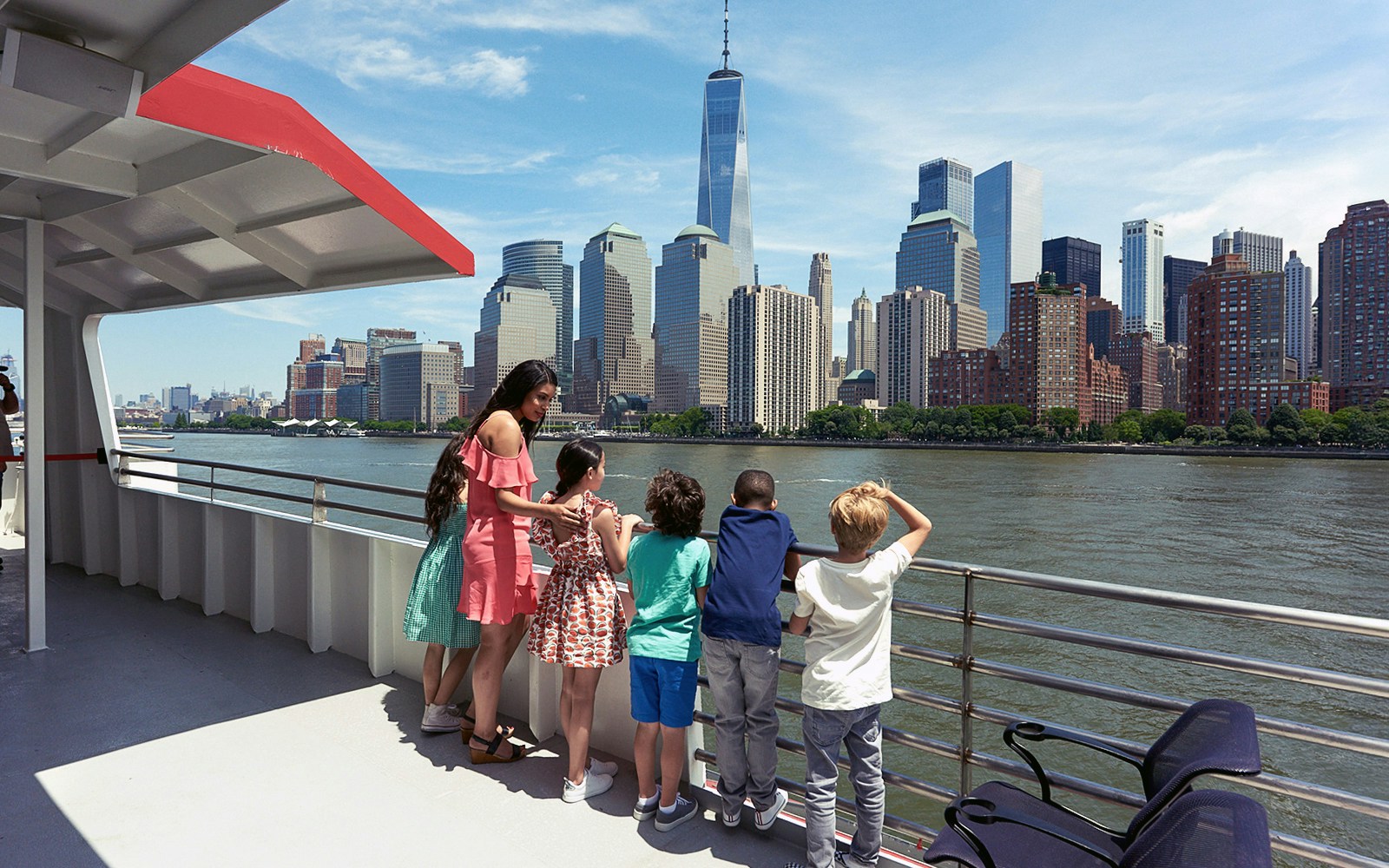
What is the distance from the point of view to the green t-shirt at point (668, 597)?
8.68 ft

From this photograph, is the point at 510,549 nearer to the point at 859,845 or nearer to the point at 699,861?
the point at 699,861

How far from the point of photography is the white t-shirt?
7.60 feet

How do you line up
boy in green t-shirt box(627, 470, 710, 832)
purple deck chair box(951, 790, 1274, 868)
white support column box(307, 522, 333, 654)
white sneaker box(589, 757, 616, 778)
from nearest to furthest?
purple deck chair box(951, 790, 1274, 868) → boy in green t-shirt box(627, 470, 710, 832) → white sneaker box(589, 757, 616, 778) → white support column box(307, 522, 333, 654)

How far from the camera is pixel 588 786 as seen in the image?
9.56 feet

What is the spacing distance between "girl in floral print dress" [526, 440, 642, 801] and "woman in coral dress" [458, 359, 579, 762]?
181 millimetres

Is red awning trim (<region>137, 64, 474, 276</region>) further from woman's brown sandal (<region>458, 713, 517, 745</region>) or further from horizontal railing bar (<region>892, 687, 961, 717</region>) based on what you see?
horizontal railing bar (<region>892, 687, 961, 717</region>)

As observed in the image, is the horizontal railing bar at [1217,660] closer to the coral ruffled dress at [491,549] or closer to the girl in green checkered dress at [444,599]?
the coral ruffled dress at [491,549]

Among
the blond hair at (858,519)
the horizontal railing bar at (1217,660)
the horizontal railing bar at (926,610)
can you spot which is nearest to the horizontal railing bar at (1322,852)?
the horizontal railing bar at (1217,660)

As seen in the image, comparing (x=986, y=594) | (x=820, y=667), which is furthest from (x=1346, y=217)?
(x=820, y=667)

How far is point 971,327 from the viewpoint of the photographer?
584 ft

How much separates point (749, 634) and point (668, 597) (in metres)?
0.32

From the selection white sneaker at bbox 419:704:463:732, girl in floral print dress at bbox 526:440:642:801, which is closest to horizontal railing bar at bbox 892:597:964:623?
girl in floral print dress at bbox 526:440:642:801

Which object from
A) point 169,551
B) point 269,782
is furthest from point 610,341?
point 269,782

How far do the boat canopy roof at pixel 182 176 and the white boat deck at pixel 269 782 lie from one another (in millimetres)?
2257
